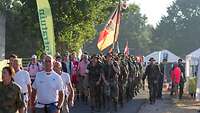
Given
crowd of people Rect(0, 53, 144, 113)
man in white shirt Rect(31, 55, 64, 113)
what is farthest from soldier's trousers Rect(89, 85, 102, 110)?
man in white shirt Rect(31, 55, 64, 113)

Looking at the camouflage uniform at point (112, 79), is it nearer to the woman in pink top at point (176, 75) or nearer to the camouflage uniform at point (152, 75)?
the camouflage uniform at point (152, 75)

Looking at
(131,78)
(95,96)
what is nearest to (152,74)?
(131,78)

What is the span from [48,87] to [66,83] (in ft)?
6.07

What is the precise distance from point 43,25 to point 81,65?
8366mm

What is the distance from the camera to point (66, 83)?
1334 cm

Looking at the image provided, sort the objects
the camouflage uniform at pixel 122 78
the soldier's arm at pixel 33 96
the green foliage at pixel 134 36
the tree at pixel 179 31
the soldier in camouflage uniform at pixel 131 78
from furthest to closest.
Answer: the green foliage at pixel 134 36
the tree at pixel 179 31
the soldier in camouflage uniform at pixel 131 78
the camouflage uniform at pixel 122 78
the soldier's arm at pixel 33 96

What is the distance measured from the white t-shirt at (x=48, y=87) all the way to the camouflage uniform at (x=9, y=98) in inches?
60.9

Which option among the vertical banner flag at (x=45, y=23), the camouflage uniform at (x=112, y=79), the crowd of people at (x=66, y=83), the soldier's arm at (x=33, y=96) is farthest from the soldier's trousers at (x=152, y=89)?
the soldier's arm at (x=33, y=96)

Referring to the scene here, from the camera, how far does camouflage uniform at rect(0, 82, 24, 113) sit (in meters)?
9.88

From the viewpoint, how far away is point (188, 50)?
120m

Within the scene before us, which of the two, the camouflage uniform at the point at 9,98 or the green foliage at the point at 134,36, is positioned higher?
the green foliage at the point at 134,36

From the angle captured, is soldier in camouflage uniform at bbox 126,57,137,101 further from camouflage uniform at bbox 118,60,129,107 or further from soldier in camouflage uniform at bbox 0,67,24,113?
soldier in camouflage uniform at bbox 0,67,24,113

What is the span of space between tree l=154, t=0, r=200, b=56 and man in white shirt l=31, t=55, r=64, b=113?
10765 centimetres

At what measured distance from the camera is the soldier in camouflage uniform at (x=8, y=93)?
9.87 meters
